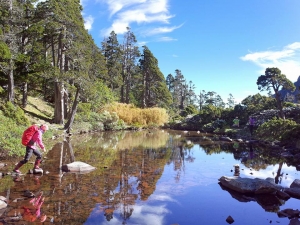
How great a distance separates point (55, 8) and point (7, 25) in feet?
9.94

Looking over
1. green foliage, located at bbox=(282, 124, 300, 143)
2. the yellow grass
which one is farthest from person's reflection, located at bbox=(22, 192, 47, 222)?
the yellow grass

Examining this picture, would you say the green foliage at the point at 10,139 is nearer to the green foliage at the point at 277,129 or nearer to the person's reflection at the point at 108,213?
the person's reflection at the point at 108,213

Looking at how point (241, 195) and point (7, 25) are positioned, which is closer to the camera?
point (241, 195)

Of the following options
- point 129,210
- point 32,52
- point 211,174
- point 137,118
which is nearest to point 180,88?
point 137,118

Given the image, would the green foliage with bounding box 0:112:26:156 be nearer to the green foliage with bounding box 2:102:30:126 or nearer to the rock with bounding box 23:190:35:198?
the green foliage with bounding box 2:102:30:126

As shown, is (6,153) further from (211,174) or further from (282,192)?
(282,192)

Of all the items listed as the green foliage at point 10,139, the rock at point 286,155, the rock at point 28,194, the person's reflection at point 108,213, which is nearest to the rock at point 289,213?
the person's reflection at point 108,213

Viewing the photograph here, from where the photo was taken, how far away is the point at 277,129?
1590 cm

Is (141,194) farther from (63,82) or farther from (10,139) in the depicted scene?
(63,82)

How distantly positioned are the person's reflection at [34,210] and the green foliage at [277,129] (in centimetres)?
1351

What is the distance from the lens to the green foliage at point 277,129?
15094 mm

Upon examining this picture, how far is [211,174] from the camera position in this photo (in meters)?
9.21

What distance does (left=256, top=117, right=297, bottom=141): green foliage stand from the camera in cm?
1509

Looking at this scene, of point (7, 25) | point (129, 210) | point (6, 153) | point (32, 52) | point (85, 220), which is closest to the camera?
point (85, 220)
